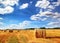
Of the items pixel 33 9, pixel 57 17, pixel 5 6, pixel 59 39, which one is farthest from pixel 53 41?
pixel 5 6

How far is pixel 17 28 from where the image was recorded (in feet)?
7.23

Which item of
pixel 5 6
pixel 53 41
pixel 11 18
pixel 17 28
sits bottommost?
pixel 53 41

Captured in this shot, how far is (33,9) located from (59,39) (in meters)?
0.54

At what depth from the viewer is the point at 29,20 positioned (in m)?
2.20

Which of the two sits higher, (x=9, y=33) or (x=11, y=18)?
(x=11, y=18)

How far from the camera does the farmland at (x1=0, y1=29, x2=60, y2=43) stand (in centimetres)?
217

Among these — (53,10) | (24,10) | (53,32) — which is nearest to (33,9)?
(24,10)

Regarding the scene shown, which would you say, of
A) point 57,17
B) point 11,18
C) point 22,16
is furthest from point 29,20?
point 57,17

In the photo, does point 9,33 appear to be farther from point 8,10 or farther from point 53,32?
point 53,32

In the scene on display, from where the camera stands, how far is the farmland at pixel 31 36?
2166mm

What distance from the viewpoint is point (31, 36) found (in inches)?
86.2

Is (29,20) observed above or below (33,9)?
below

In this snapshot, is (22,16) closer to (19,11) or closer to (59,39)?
(19,11)

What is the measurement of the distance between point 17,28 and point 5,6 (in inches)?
13.7
